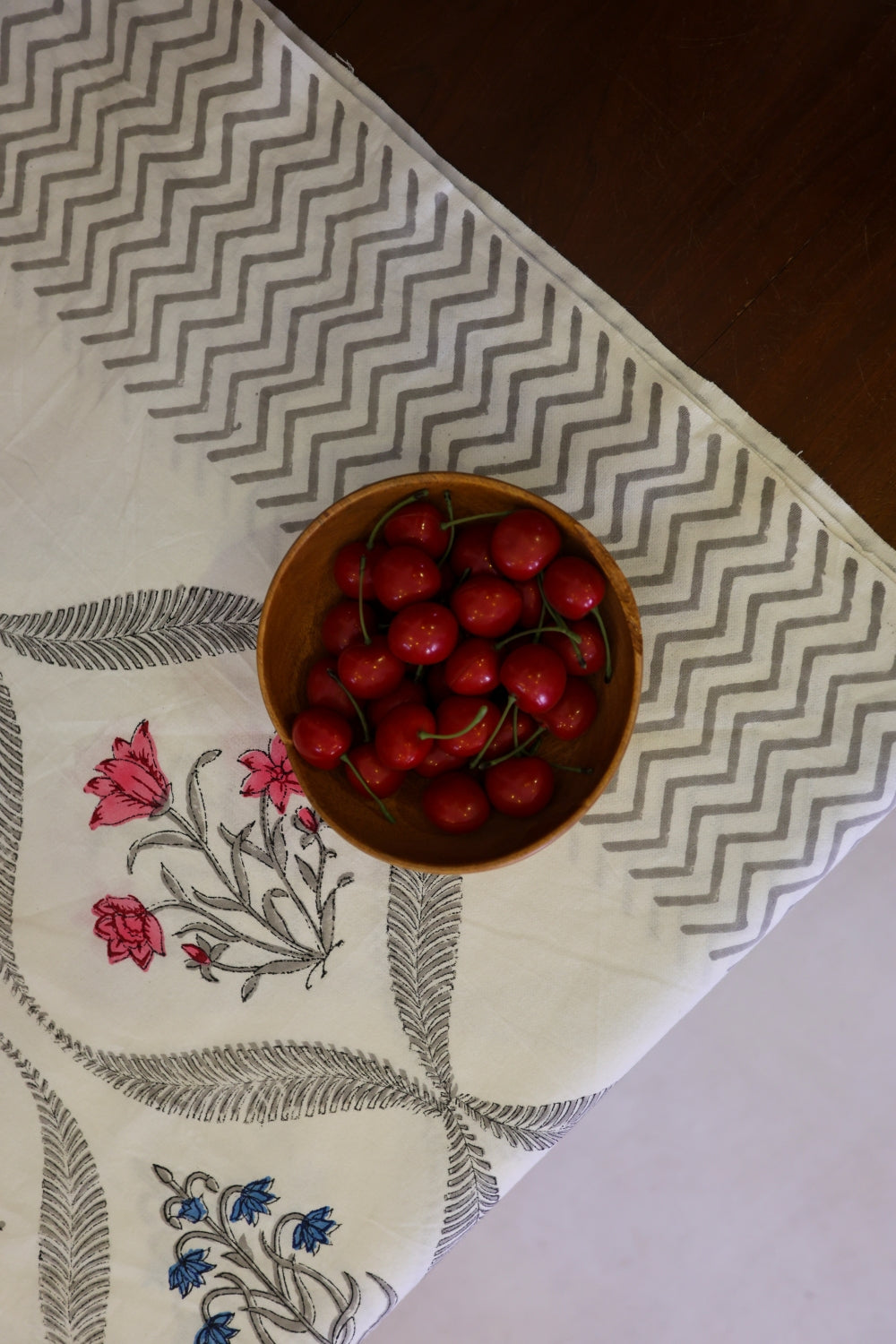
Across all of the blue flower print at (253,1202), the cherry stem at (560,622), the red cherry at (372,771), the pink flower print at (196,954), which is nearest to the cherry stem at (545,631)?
the cherry stem at (560,622)

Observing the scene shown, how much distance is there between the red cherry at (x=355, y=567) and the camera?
599mm

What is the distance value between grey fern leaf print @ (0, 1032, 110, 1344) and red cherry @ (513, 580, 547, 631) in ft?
1.67

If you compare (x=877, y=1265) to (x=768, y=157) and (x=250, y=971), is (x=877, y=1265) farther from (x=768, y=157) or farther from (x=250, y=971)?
(x=768, y=157)

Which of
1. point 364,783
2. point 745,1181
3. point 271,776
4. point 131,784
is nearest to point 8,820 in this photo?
point 131,784

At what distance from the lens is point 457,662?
22.7 inches

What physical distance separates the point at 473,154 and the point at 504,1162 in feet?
2.56

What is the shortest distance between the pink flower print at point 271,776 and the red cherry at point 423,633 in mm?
167

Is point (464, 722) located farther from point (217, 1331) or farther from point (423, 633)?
point (217, 1331)

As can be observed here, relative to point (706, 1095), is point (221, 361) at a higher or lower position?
higher

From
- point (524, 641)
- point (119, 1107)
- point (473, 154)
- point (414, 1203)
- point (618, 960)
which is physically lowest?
point (119, 1107)

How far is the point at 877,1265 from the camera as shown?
0.86 metres

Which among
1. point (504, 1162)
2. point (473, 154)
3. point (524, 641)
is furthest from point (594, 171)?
point (504, 1162)

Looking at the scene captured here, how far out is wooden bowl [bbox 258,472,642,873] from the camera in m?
0.57

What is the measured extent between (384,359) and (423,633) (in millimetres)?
263
